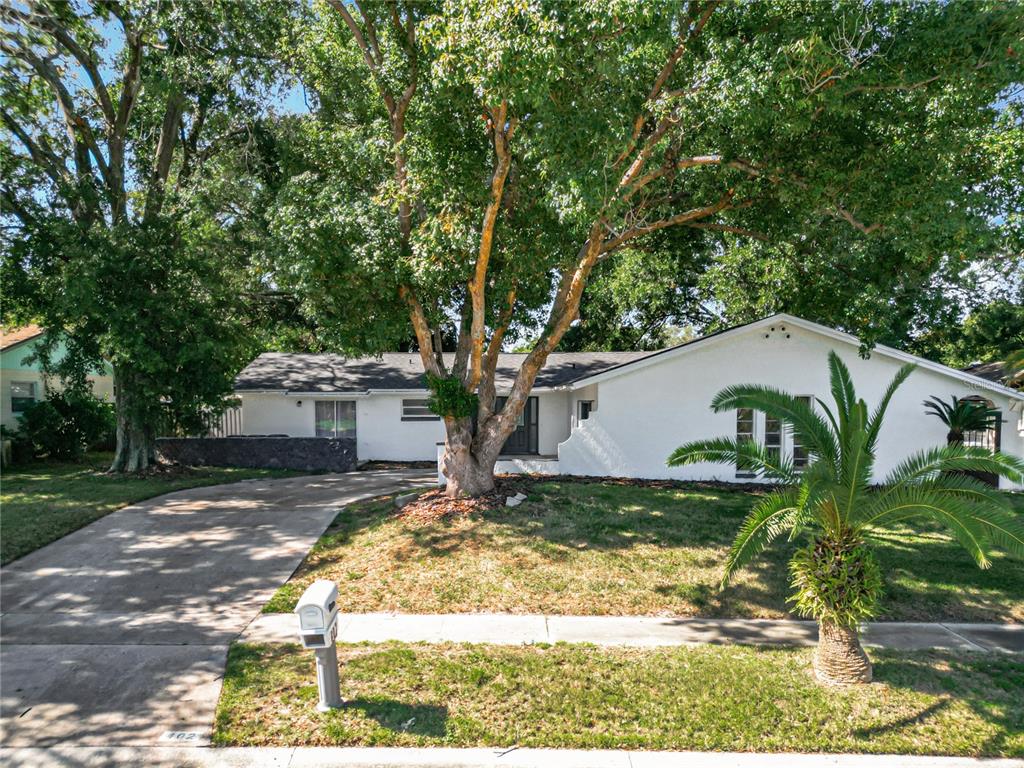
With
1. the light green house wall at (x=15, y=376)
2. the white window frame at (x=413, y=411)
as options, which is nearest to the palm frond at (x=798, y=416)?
the white window frame at (x=413, y=411)

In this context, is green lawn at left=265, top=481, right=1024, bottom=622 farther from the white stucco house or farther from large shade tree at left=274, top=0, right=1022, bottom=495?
the white stucco house

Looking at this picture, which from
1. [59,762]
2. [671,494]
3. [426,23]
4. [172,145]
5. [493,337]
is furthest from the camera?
[172,145]

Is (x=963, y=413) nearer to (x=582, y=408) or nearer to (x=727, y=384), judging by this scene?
(x=727, y=384)

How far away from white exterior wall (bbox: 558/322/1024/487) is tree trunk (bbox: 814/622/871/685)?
9.92 metres

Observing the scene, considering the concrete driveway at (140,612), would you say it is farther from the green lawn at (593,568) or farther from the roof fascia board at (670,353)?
the roof fascia board at (670,353)

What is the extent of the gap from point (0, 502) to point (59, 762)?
34.0 ft

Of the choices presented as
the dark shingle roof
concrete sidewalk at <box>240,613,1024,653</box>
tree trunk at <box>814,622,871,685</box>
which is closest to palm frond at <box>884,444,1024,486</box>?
tree trunk at <box>814,622,871,685</box>

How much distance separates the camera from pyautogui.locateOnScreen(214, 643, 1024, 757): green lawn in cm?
498

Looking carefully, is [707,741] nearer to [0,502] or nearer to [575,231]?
[575,231]

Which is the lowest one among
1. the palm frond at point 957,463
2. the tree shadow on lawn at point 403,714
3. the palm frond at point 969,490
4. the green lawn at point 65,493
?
the tree shadow on lawn at point 403,714

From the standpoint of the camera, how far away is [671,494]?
13547 millimetres

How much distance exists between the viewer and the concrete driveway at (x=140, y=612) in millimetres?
5227

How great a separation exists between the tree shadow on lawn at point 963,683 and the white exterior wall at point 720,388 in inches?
361

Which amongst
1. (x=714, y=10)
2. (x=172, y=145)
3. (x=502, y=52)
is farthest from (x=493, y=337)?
(x=172, y=145)
